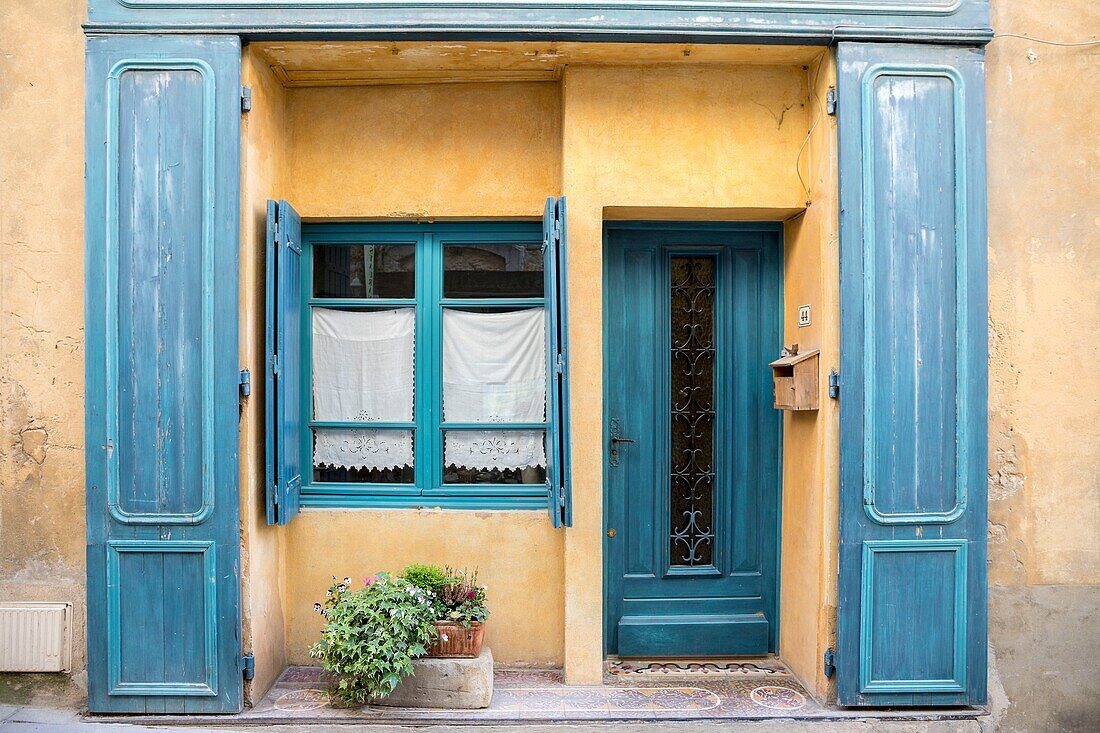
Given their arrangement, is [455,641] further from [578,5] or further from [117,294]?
[578,5]

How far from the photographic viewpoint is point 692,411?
15.7 ft

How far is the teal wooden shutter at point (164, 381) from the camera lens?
156 inches

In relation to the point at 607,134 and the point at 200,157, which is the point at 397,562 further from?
the point at 607,134

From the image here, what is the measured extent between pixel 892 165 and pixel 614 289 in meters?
1.67

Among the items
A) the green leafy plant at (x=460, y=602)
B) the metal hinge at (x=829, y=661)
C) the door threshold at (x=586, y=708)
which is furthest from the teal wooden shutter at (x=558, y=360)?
the metal hinge at (x=829, y=661)

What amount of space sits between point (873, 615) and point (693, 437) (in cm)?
140

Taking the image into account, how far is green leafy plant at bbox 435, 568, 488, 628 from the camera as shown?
4.16 m

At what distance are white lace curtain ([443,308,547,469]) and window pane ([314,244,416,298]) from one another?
0.40 m

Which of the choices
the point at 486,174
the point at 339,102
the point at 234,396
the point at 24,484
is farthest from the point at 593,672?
the point at 339,102

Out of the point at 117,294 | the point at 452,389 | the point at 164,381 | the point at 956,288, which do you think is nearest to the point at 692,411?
the point at 452,389

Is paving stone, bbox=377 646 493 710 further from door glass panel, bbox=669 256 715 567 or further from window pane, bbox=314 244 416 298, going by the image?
window pane, bbox=314 244 416 298

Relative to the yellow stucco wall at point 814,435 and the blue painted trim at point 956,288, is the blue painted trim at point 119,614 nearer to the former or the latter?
the yellow stucco wall at point 814,435

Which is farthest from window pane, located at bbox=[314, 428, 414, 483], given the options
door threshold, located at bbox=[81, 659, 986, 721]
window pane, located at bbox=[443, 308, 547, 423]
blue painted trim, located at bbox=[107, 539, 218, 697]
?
door threshold, located at bbox=[81, 659, 986, 721]

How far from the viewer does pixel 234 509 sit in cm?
397
